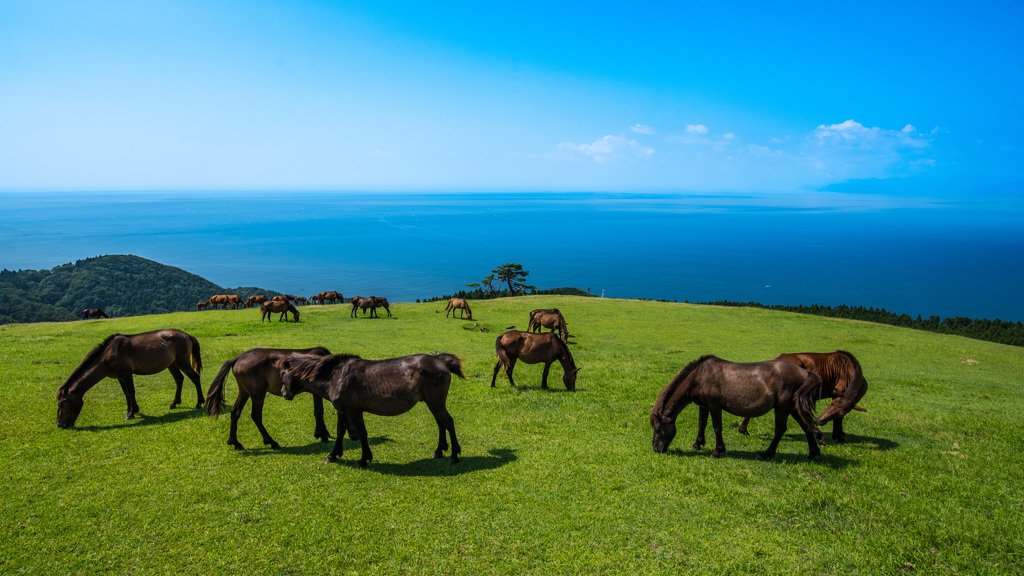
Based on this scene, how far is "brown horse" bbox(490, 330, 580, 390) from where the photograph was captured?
1389 centimetres

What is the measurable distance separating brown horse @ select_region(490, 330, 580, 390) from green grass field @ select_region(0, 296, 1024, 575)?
2.31ft

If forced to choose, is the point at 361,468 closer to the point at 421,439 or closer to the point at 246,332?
the point at 421,439

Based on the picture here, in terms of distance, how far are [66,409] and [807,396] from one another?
15364 mm

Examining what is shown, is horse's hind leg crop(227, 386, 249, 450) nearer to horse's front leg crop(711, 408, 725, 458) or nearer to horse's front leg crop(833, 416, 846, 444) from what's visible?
horse's front leg crop(711, 408, 725, 458)

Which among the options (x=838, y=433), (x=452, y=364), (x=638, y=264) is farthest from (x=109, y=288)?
(x=638, y=264)

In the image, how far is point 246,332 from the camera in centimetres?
2409

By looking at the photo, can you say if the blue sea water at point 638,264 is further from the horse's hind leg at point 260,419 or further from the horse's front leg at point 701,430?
the horse's front leg at point 701,430

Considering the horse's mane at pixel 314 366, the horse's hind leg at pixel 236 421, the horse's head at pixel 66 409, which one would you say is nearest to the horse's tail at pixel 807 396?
the horse's mane at pixel 314 366

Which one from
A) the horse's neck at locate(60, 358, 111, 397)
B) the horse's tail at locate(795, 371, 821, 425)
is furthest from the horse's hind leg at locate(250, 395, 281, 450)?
the horse's tail at locate(795, 371, 821, 425)

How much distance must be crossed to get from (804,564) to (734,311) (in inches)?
1254

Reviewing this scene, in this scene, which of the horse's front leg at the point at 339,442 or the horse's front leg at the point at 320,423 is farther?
the horse's front leg at the point at 320,423

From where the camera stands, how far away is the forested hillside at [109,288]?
64.9m

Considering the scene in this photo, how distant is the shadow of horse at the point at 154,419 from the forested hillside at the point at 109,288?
2411 inches

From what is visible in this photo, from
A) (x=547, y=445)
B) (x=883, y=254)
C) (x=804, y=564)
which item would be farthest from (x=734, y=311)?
(x=883, y=254)
